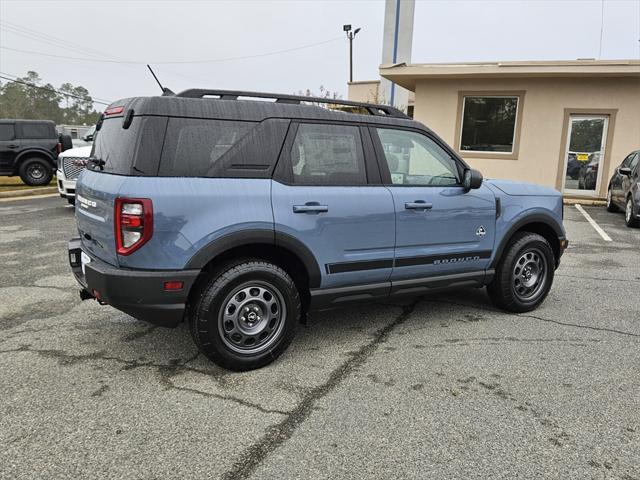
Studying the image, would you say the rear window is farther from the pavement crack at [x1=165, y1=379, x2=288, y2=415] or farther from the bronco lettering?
the bronco lettering

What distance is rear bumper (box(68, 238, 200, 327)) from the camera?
3.21 metres

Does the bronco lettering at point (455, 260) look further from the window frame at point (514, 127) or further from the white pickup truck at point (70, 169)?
the window frame at point (514, 127)

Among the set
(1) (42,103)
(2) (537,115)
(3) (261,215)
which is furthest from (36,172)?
(1) (42,103)

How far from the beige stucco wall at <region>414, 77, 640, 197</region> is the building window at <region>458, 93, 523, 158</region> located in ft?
0.61

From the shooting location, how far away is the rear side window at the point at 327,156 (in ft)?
12.2

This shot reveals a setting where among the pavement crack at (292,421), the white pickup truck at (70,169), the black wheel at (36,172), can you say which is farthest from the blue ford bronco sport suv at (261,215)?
the black wheel at (36,172)

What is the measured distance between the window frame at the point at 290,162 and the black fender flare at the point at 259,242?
40 centimetres

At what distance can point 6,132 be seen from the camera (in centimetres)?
1495

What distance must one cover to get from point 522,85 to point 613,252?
309 inches

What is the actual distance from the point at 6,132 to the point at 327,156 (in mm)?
14606

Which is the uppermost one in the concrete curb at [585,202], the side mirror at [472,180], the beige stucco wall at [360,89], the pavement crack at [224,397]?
the beige stucco wall at [360,89]

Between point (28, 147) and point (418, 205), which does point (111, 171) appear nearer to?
point (418, 205)

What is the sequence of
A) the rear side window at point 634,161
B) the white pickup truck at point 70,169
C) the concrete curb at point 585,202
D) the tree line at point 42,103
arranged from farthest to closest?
the tree line at point 42,103, the concrete curb at point 585,202, the rear side window at point 634,161, the white pickup truck at point 70,169

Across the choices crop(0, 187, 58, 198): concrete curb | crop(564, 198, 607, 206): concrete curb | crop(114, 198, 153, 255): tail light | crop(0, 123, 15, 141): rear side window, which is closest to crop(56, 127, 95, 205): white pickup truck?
crop(0, 187, 58, 198): concrete curb
